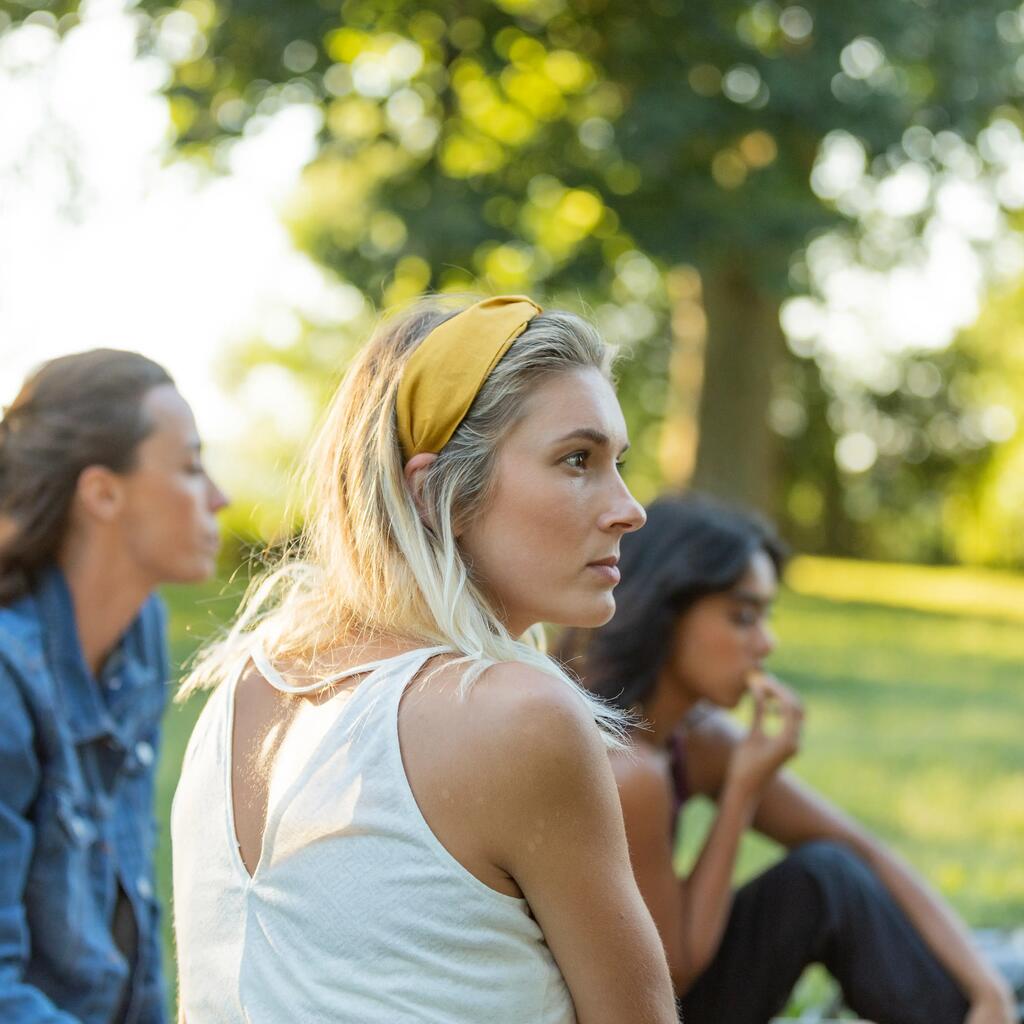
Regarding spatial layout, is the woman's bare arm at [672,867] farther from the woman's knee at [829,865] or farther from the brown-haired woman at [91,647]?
the brown-haired woman at [91,647]

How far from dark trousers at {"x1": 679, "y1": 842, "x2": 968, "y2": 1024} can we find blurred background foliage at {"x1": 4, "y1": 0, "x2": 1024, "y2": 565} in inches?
319

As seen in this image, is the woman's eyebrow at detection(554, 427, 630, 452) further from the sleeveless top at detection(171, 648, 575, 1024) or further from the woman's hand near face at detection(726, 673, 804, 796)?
the woman's hand near face at detection(726, 673, 804, 796)

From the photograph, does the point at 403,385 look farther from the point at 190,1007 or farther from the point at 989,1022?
the point at 989,1022

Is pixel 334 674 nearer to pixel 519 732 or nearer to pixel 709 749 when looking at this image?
pixel 519 732

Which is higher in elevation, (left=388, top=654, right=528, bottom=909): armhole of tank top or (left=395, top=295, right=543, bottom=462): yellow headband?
(left=395, top=295, right=543, bottom=462): yellow headband

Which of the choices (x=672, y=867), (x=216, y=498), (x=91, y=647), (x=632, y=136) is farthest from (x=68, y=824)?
(x=632, y=136)

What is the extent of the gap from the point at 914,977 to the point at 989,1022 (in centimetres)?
19

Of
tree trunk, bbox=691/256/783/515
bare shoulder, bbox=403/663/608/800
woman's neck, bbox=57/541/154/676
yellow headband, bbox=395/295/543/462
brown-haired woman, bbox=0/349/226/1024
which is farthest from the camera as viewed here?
tree trunk, bbox=691/256/783/515

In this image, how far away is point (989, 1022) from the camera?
3357 mm

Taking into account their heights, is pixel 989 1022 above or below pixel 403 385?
below

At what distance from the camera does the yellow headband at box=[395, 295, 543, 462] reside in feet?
6.22

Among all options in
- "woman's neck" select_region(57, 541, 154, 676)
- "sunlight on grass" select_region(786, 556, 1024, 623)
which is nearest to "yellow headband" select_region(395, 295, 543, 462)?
"woman's neck" select_region(57, 541, 154, 676)

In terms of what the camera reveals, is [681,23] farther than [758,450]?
No

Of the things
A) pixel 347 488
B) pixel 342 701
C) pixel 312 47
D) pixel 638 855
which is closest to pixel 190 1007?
pixel 342 701
